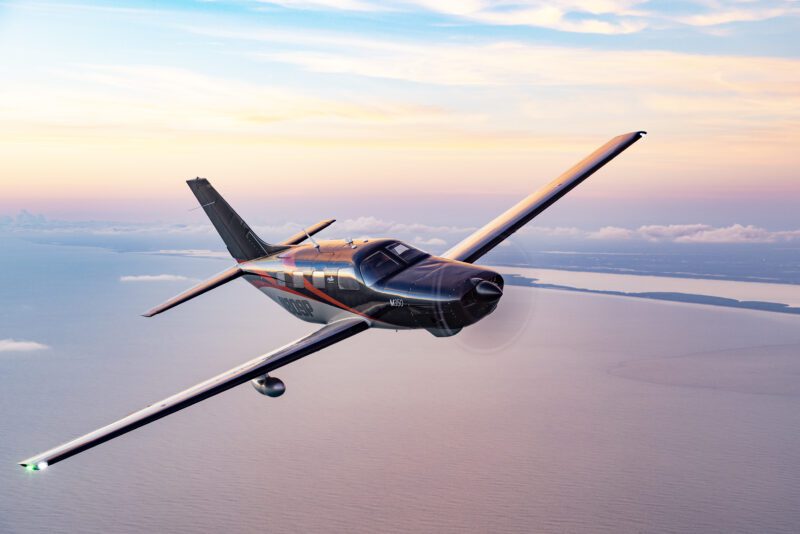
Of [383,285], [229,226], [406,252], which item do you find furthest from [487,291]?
[229,226]

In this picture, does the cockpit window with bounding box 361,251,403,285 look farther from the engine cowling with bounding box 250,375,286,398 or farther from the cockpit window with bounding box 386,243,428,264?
the engine cowling with bounding box 250,375,286,398

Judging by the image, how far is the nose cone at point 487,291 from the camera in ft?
74.9

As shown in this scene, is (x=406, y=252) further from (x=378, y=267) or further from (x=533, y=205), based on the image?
(x=533, y=205)

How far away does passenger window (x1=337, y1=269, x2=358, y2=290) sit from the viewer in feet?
86.0

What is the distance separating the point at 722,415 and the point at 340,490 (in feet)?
408

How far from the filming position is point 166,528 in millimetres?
158750

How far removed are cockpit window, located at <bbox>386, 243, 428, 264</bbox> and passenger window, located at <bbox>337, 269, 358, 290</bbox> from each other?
2.11 m

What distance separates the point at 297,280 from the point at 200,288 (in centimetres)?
620

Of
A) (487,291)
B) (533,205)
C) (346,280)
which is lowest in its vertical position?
(487,291)

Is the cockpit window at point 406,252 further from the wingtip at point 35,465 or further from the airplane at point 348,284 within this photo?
the wingtip at point 35,465

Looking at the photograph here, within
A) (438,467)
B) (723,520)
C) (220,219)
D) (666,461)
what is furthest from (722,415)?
(220,219)

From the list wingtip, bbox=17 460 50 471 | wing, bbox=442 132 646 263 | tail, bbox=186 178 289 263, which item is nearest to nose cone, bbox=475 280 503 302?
wing, bbox=442 132 646 263

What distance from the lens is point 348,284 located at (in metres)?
26.4

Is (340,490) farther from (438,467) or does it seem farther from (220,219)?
(220,219)
